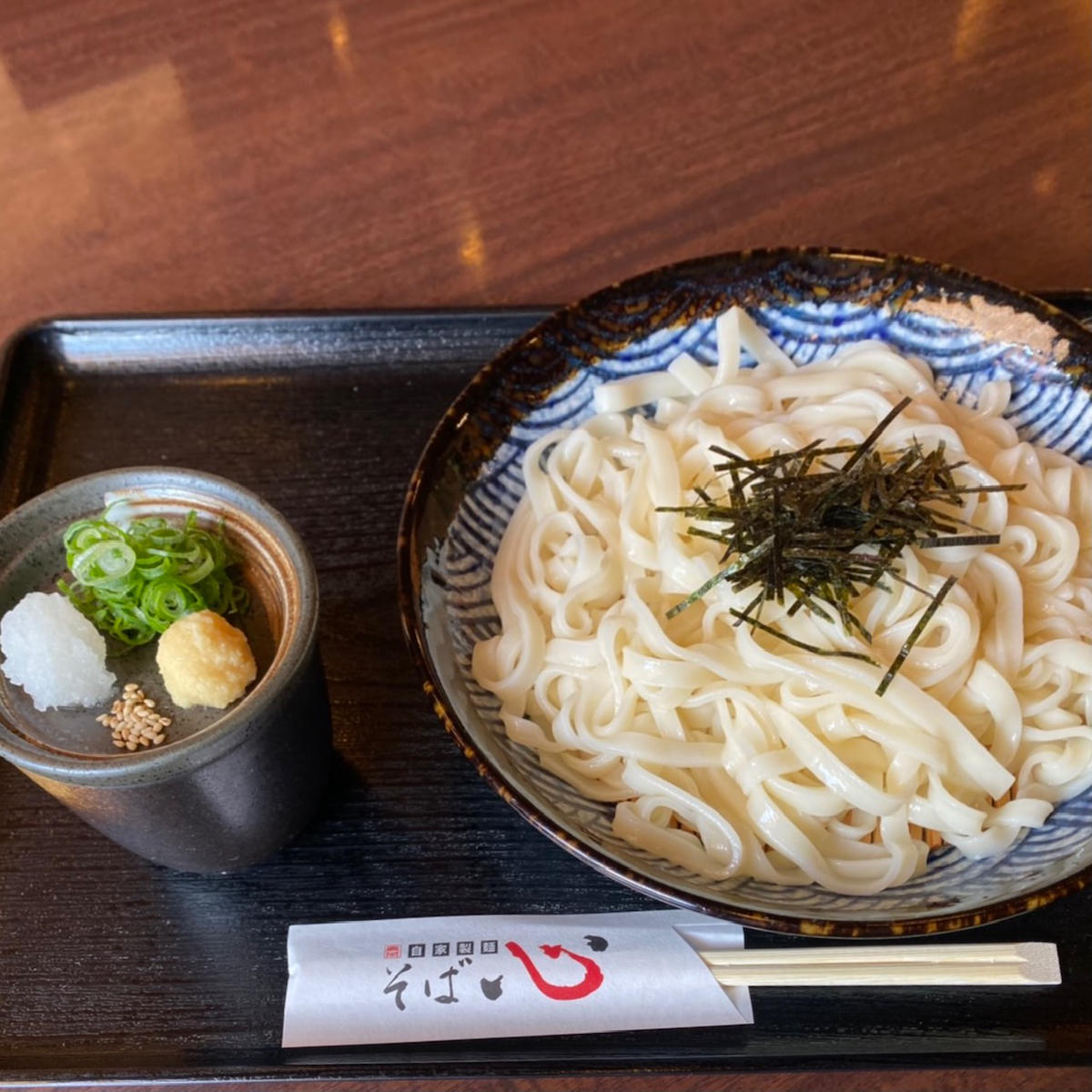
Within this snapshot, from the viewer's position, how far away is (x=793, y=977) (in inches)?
50.4

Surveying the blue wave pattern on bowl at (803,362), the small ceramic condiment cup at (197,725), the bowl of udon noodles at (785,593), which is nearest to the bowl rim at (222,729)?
the small ceramic condiment cup at (197,725)

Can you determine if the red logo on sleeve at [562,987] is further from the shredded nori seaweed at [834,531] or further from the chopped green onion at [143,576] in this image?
the chopped green onion at [143,576]

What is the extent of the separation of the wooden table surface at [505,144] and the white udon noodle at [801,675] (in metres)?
0.80

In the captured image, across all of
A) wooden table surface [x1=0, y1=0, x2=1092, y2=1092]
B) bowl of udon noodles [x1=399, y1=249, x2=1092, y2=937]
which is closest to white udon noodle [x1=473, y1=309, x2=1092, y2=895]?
bowl of udon noodles [x1=399, y1=249, x2=1092, y2=937]

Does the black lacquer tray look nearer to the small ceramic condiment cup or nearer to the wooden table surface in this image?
the small ceramic condiment cup

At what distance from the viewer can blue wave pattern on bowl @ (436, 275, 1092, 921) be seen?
4.24ft

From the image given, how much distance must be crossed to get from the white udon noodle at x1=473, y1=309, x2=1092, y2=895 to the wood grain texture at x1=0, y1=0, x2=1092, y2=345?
0.81m

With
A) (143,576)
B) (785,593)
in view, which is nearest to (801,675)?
(785,593)

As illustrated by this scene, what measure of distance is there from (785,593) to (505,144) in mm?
1690

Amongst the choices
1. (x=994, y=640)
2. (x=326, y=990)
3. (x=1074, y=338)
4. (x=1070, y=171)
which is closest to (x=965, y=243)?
(x=1070, y=171)

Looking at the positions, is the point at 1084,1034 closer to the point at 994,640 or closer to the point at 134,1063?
the point at 994,640

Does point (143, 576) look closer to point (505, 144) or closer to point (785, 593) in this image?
point (785, 593)

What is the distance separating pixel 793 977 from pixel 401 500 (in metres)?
1.08

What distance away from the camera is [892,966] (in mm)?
1286
